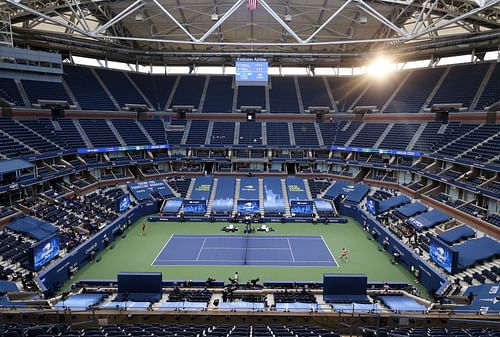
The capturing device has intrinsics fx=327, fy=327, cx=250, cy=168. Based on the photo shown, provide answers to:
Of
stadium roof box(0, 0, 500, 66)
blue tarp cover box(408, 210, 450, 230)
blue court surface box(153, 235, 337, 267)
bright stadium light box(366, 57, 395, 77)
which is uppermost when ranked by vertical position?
bright stadium light box(366, 57, 395, 77)

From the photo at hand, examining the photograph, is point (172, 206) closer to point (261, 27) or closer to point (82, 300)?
point (82, 300)

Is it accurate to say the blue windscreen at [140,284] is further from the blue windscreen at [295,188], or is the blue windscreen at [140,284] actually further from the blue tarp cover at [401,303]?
the blue windscreen at [295,188]

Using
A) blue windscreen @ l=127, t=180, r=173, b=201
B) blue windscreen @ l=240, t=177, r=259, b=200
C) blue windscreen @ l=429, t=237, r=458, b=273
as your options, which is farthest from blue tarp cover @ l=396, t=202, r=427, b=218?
blue windscreen @ l=127, t=180, r=173, b=201

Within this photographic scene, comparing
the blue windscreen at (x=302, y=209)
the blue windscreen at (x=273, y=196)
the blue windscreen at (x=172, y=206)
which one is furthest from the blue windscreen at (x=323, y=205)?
the blue windscreen at (x=172, y=206)

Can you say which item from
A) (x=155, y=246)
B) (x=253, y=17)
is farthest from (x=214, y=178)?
(x=253, y=17)

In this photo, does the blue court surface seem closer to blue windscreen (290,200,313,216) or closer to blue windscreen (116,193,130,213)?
blue windscreen (290,200,313,216)

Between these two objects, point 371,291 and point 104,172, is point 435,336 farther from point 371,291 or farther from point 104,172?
point 104,172

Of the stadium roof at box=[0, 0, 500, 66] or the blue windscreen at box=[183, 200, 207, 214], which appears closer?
the stadium roof at box=[0, 0, 500, 66]
